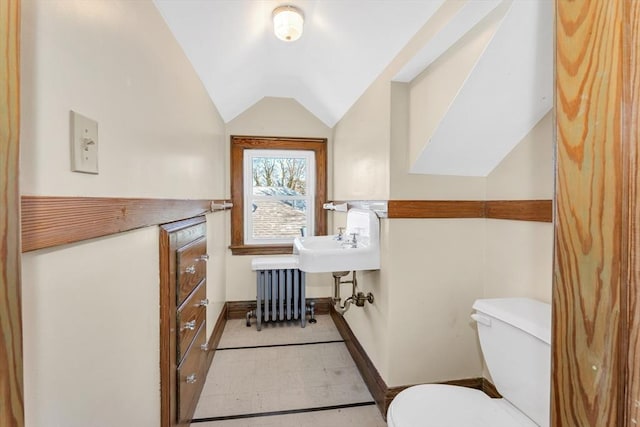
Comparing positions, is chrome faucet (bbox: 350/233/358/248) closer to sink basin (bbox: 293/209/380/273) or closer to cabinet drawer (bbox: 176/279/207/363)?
sink basin (bbox: 293/209/380/273)

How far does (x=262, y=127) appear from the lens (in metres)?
2.96

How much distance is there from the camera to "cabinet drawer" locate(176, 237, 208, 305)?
4.38 ft

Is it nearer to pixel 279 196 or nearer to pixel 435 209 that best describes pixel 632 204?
pixel 435 209

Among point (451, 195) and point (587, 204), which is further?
point (451, 195)

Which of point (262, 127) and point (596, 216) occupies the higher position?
point (262, 127)

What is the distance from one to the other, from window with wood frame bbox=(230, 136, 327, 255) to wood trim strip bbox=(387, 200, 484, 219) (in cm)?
150

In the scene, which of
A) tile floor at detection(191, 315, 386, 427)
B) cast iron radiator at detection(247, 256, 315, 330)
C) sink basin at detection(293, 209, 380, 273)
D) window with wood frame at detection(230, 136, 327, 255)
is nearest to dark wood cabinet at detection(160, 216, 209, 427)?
tile floor at detection(191, 315, 386, 427)

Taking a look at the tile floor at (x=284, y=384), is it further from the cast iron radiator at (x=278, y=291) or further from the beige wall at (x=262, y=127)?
the beige wall at (x=262, y=127)

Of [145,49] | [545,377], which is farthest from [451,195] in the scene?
[145,49]

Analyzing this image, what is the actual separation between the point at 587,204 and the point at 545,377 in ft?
3.12

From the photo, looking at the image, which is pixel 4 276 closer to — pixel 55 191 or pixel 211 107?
pixel 55 191

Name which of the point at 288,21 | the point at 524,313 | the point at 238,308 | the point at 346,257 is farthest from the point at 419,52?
the point at 238,308

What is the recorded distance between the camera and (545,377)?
104 cm

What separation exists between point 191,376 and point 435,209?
160cm
